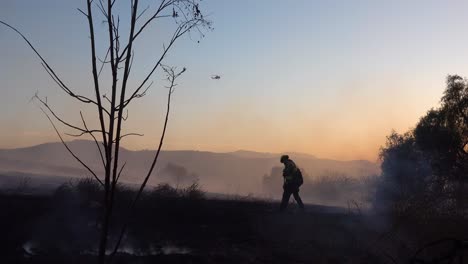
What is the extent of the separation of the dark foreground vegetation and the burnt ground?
0.02 meters

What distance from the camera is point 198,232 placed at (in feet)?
41.7

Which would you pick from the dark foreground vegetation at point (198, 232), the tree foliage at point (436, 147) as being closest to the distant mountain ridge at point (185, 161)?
the tree foliage at point (436, 147)

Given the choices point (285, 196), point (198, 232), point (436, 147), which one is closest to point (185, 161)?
point (436, 147)

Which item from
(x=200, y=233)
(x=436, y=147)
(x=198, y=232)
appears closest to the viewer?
(x=200, y=233)

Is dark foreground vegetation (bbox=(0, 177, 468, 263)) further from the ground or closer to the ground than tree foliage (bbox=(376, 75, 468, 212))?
closer to the ground

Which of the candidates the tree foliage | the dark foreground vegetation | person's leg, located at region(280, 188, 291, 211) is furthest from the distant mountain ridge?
the dark foreground vegetation

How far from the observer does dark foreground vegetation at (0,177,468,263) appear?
9.51 m

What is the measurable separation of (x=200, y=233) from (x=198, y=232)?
13 centimetres

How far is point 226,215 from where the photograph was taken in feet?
50.2

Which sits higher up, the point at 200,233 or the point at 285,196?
the point at 285,196

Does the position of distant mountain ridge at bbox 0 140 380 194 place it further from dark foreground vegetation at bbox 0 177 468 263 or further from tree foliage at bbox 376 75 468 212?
dark foreground vegetation at bbox 0 177 468 263

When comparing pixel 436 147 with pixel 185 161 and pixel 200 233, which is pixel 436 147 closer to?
pixel 200 233

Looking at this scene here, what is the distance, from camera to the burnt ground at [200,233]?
950cm

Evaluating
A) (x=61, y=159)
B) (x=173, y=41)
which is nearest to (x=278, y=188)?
(x=61, y=159)
